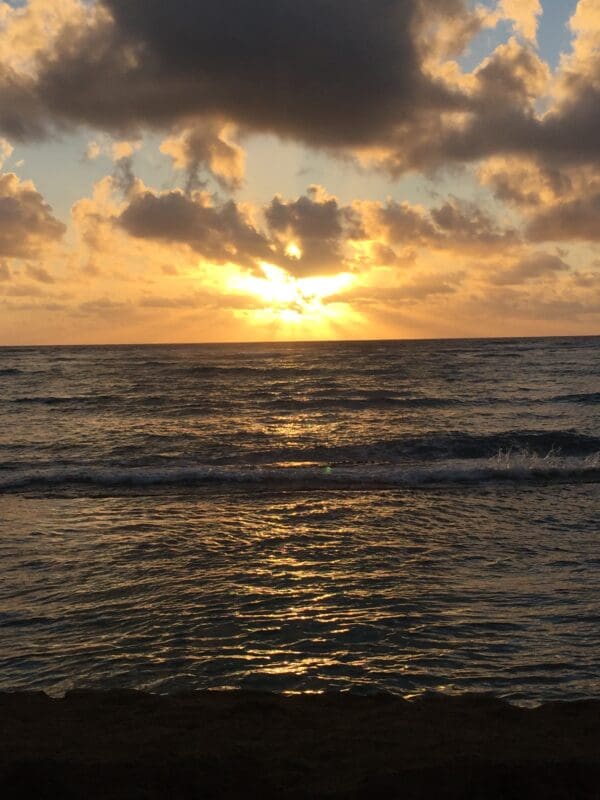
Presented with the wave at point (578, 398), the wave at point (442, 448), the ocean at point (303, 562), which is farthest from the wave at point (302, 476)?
the wave at point (578, 398)

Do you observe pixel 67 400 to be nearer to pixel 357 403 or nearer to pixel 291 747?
pixel 357 403

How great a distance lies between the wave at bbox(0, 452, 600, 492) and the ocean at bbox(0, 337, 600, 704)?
96mm

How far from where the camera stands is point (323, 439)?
87.1ft

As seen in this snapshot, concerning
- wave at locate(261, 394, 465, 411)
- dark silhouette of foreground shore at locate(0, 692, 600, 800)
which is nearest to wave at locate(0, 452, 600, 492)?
dark silhouette of foreground shore at locate(0, 692, 600, 800)

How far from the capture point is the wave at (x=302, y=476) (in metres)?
18.0

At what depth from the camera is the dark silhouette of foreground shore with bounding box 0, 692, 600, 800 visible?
3.99m

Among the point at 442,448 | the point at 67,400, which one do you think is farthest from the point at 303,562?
the point at 67,400

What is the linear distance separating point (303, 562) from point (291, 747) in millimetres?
5419

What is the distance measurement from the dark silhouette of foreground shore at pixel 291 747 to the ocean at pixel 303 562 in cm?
65

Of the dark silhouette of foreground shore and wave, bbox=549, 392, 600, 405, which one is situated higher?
wave, bbox=549, 392, 600, 405

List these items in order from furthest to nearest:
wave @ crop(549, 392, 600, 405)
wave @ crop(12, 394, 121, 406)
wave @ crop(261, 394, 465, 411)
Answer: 1. wave @ crop(12, 394, 121, 406)
2. wave @ crop(549, 392, 600, 405)
3. wave @ crop(261, 394, 465, 411)

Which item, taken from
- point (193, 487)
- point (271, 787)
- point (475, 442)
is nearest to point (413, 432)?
point (475, 442)

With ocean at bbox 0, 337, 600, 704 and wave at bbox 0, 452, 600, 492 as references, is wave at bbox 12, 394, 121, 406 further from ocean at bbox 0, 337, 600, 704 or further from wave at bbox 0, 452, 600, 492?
wave at bbox 0, 452, 600, 492

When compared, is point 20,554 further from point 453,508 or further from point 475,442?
point 475,442
